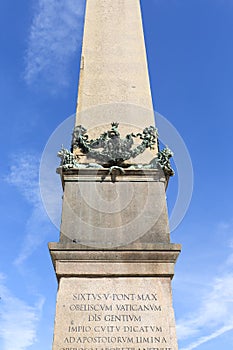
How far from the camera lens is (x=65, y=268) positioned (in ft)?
17.8

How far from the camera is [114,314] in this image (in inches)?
202

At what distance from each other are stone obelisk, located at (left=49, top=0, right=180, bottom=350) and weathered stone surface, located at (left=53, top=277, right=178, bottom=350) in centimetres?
1

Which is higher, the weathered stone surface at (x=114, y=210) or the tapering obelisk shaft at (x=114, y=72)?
the tapering obelisk shaft at (x=114, y=72)

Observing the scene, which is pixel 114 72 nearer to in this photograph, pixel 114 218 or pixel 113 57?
pixel 113 57

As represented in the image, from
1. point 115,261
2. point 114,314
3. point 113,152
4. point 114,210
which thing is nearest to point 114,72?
point 113,152

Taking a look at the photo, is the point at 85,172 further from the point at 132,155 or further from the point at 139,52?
the point at 139,52

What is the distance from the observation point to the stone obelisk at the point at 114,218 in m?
5.06

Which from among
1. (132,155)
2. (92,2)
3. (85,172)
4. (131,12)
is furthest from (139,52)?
(85,172)

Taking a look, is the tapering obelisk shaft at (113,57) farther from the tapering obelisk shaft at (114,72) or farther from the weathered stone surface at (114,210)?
the weathered stone surface at (114,210)

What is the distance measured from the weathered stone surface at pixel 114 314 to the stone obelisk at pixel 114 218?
11mm

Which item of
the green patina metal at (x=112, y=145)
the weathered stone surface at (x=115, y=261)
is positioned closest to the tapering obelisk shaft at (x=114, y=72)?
the green patina metal at (x=112, y=145)

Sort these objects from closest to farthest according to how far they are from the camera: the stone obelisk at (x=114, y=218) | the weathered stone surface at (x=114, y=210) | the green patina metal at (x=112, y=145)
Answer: the stone obelisk at (x=114, y=218), the weathered stone surface at (x=114, y=210), the green patina metal at (x=112, y=145)

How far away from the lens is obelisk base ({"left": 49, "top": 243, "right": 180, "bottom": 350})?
195 inches

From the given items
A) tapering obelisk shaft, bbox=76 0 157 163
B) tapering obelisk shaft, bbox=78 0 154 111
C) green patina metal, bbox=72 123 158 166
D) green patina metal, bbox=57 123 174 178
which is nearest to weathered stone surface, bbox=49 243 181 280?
green patina metal, bbox=57 123 174 178
